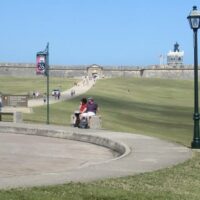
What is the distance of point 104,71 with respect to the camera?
165m

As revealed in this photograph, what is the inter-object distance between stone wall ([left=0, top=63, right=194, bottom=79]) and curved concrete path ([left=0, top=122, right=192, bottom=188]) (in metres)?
143

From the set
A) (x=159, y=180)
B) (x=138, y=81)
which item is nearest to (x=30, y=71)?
(x=138, y=81)

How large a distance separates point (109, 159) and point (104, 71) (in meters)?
151

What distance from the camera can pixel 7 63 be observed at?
538 feet

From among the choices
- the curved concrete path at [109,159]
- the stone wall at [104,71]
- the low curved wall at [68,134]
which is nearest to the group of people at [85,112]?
the curved concrete path at [109,159]

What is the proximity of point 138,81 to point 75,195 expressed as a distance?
12674 cm

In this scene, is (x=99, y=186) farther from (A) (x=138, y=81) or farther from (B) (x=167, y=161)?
(A) (x=138, y=81)

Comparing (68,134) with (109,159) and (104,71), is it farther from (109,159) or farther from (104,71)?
(104,71)

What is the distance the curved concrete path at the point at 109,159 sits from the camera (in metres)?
10.3

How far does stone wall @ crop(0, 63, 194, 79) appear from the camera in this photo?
165m

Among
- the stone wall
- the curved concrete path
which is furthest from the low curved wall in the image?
Answer: the stone wall

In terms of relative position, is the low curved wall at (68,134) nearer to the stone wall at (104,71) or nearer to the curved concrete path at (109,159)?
the curved concrete path at (109,159)

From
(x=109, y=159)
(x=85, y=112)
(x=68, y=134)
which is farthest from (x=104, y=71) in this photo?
(x=109, y=159)

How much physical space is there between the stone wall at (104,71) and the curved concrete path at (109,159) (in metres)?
143
